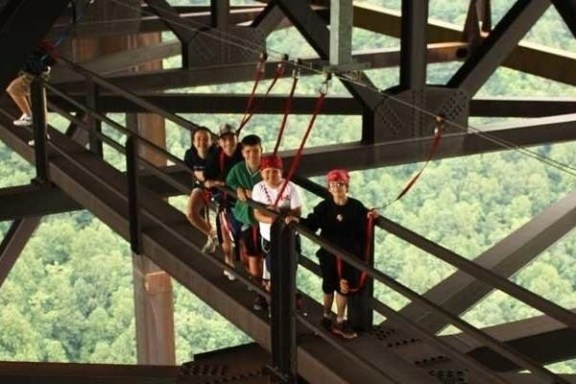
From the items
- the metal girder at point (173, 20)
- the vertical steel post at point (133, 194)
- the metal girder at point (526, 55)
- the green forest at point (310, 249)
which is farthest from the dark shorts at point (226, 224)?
the green forest at point (310, 249)

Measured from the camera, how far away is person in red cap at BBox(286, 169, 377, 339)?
566 centimetres

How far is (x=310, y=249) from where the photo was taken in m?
38.7

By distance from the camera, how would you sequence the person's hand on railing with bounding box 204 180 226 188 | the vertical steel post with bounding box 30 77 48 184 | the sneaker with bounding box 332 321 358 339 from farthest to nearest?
the vertical steel post with bounding box 30 77 48 184
the person's hand on railing with bounding box 204 180 226 188
the sneaker with bounding box 332 321 358 339

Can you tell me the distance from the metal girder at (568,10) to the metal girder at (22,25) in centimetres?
421

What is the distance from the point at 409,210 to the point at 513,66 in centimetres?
2790

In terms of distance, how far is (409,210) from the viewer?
136ft

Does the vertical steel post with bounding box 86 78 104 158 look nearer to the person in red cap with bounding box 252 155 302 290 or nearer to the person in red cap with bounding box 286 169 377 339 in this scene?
the person in red cap with bounding box 252 155 302 290

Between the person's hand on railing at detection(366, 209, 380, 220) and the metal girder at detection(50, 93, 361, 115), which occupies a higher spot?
the metal girder at detection(50, 93, 361, 115)

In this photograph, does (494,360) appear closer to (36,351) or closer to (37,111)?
(37,111)

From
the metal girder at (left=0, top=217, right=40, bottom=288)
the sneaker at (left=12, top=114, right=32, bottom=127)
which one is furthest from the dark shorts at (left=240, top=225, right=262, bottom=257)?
the metal girder at (left=0, top=217, right=40, bottom=288)

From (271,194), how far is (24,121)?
4439 millimetres

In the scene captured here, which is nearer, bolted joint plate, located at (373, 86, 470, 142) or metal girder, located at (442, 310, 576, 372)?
metal girder, located at (442, 310, 576, 372)

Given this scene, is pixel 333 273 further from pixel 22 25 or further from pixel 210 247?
pixel 22 25

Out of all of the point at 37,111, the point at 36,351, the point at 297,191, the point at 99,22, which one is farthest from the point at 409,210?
the point at 297,191
